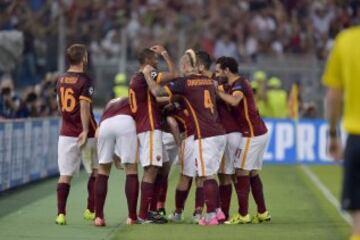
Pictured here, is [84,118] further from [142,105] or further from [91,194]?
[91,194]

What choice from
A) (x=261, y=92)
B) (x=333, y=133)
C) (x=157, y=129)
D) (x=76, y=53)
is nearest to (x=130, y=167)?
(x=157, y=129)

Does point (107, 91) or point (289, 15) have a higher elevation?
point (289, 15)

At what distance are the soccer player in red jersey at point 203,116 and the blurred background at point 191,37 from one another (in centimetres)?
1159

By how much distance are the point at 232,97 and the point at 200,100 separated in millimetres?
471

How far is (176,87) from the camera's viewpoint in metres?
13.8

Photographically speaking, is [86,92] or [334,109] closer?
[334,109]

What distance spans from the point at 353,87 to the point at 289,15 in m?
25.9

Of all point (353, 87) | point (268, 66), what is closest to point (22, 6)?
point (268, 66)

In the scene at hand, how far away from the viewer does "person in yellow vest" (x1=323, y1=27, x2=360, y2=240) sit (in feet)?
27.2

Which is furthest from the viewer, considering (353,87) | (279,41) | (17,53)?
(279,41)

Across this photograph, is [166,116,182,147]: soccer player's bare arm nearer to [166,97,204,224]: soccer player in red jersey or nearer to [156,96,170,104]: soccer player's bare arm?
[166,97,204,224]: soccer player in red jersey

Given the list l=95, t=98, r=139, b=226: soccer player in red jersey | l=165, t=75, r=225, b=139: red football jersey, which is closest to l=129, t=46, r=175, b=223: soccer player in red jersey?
l=95, t=98, r=139, b=226: soccer player in red jersey

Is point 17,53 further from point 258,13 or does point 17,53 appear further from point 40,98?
point 258,13

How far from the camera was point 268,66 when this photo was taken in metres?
30.5
